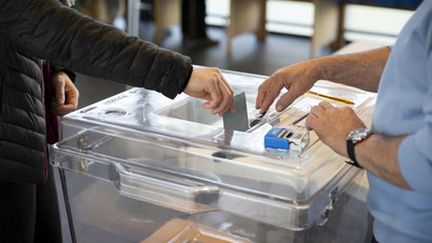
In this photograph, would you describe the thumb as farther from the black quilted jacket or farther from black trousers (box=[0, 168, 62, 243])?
the black quilted jacket

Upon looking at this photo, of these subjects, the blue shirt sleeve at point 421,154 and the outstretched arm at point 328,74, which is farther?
the outstretched arm at point 328,74

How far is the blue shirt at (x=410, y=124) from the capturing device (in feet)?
2.48

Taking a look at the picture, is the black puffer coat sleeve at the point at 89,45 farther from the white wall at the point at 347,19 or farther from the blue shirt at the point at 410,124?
the white wall at the point at 347,19

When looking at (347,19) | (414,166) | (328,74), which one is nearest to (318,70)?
(328,74)

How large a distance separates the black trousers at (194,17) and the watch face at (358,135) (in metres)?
3.94

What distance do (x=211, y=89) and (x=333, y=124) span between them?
21cm

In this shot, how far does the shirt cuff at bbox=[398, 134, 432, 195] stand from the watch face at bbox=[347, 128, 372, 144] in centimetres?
7

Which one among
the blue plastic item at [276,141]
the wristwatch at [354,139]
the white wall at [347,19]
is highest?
the wristwatch at [354,139]

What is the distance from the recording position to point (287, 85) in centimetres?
110

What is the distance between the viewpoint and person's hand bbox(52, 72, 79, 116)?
1341 mm

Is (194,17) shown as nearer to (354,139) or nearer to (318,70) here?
(318,70)

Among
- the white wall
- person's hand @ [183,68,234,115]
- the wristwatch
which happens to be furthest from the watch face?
the white wall

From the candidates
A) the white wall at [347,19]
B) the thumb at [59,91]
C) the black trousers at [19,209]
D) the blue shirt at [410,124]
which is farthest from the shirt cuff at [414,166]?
the white wall at [347,19]

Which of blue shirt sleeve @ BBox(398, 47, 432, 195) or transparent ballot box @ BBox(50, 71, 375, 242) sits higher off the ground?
blue shirt sleeve @ BBox(398, 47, 432, 195)
